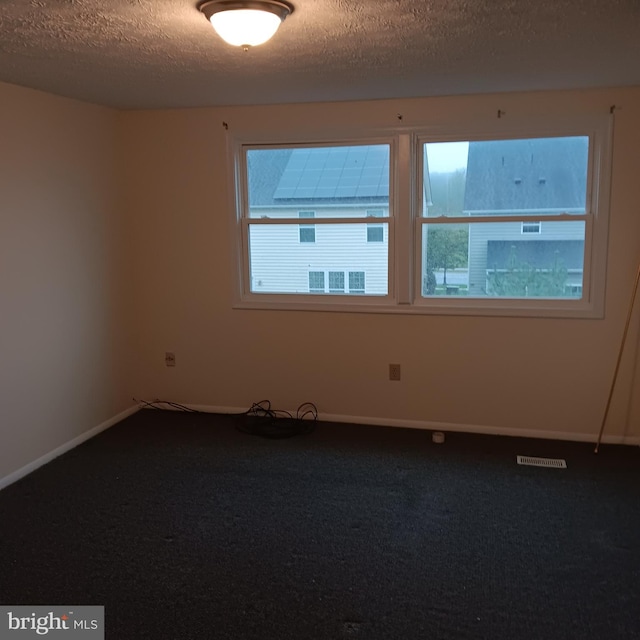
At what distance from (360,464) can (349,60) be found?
2.23 meters

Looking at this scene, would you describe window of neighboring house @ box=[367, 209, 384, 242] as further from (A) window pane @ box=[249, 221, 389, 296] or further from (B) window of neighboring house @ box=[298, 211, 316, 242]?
(B) window of neighboring house @ box=[298, 211, 316, 242]

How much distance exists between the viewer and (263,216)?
4.28 metres

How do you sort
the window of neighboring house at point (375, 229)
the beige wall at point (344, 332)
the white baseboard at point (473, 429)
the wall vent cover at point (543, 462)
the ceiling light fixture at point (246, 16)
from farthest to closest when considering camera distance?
the window of neighboring house at point (375, 229) → the white baseboard at point (473, 429) → the beige wall at point (344, 332) → the wall vent cover at point (543, 462) → the ceiling light fixture at point (246, 16)

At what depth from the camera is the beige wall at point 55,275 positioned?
10.9ft

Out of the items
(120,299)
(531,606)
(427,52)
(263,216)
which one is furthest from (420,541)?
(120,299)

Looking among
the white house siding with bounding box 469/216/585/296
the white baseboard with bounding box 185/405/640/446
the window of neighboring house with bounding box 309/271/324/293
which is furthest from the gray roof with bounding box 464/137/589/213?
the white baseboard with bounding box 185/405/640/446

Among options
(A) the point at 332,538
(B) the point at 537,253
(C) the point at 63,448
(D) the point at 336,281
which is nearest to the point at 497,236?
(B) the point at 537,253

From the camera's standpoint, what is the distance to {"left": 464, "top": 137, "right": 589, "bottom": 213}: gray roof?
147 inches

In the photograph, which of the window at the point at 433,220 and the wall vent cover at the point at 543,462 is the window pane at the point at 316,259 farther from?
the wall vent cover at the point at 543,462

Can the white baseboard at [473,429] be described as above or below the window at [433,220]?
below

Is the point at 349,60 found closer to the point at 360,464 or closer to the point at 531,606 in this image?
the point at 360,464

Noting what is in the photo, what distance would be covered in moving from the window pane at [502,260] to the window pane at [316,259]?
359mm

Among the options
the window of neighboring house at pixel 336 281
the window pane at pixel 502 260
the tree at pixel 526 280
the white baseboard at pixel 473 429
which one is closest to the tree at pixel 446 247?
the window pane at pixel 502 260

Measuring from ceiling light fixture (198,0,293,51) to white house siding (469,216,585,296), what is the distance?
213 cm
